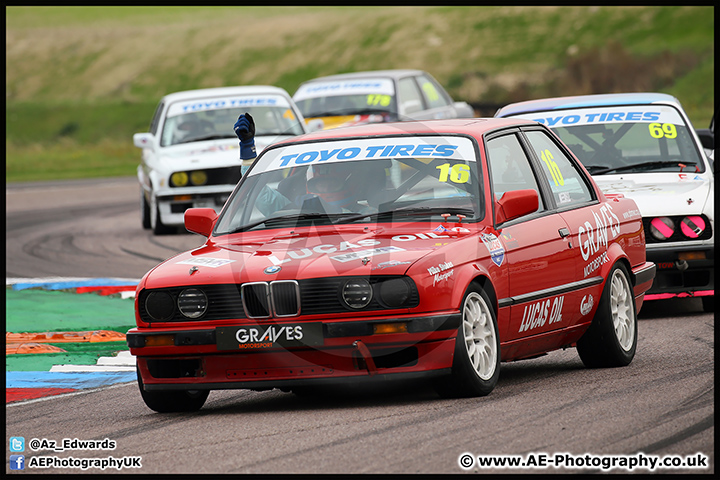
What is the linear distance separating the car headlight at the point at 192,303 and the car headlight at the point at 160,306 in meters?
0.05

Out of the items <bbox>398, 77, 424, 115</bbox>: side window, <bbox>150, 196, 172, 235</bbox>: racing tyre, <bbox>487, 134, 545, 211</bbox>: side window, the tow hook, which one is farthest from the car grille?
<bbox>398, 77, 424, 115</bbox>: side window

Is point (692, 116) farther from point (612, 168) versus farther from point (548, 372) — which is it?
point (548, 372)

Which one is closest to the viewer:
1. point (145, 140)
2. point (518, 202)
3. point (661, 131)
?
point (518, 202)

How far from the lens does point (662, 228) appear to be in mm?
10055

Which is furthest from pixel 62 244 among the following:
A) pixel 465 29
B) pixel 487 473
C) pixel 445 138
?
pixel 465 29

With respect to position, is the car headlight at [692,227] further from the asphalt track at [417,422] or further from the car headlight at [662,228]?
the asphalt track at [417,422]

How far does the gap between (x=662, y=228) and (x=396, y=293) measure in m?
4.44

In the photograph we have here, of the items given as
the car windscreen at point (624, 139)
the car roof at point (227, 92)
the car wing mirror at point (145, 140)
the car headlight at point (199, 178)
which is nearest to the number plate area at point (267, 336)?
the car windscreen at point (624, 139)

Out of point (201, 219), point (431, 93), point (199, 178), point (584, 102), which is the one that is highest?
point (201, 219)

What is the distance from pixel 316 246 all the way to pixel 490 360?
109 cm

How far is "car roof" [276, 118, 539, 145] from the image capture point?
7.50 metres

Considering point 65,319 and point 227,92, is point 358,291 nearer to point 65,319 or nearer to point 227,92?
point 65,319

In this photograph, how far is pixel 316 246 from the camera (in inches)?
261

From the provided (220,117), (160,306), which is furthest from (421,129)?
(220,117)
